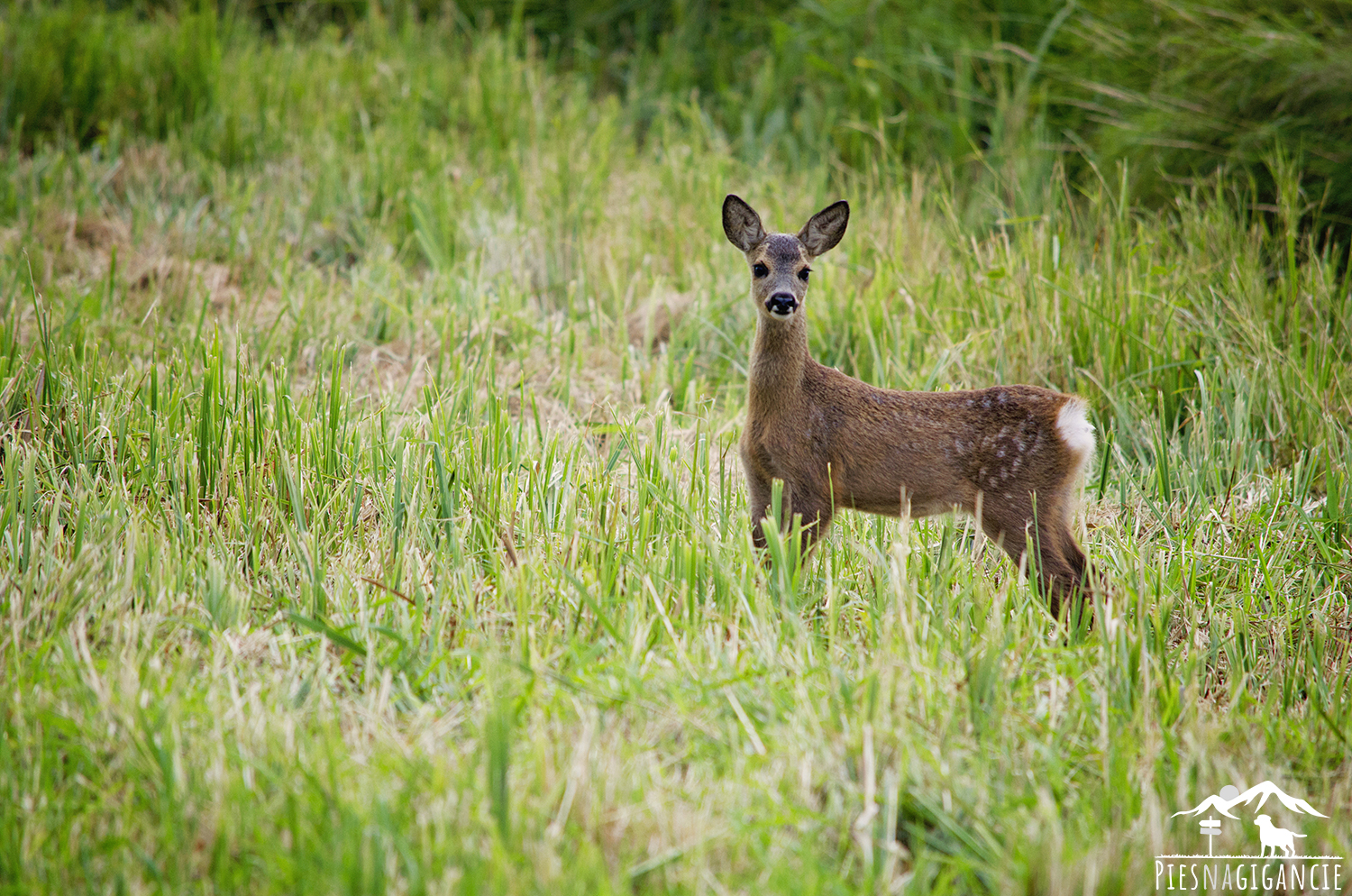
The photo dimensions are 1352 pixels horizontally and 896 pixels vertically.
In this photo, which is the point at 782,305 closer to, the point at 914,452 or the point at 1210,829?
the point at 914,452

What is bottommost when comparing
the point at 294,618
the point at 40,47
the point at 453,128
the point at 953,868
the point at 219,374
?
the point at 953,868

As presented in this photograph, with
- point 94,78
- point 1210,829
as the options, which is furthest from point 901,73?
point 1210,829

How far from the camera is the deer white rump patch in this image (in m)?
3.51

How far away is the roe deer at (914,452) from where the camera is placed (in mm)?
3520

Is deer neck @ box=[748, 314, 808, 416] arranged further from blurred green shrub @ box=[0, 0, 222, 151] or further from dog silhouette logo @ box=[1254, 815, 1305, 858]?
blurred green shrub @ box=[0, 0, 222, 151]

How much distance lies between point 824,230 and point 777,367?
62 centimetres

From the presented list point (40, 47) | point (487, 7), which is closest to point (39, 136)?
point (40, 47)

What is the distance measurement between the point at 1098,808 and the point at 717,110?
7079 millimetres

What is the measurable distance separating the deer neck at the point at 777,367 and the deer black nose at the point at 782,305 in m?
0.21

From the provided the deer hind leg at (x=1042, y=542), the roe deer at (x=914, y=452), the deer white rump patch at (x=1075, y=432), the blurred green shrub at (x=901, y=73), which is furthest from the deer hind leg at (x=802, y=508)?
the blurred green shrub at (x=901, y=73)

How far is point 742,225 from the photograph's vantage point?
159 inches

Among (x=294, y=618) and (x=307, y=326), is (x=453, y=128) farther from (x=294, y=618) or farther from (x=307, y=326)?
(x=294, y=618)

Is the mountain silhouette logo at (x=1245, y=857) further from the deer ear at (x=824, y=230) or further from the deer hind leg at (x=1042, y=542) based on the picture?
the deer ear at (x=824, y=230)

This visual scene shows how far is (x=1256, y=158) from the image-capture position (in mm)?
5770
